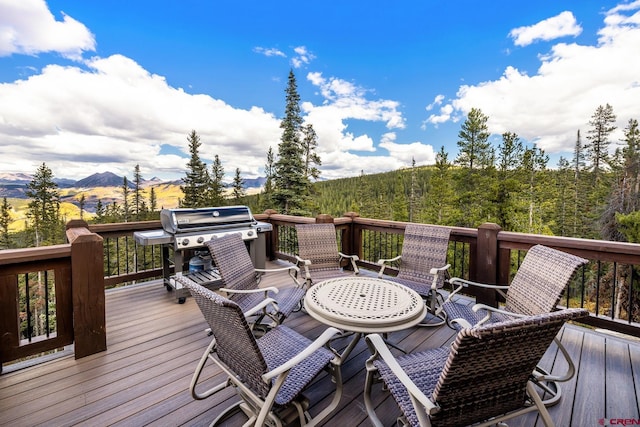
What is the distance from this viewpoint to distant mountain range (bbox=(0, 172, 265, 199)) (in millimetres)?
20336

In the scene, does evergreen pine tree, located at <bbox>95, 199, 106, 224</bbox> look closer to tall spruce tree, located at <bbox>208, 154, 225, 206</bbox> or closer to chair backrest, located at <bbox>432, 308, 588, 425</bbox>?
tall spruce tree, located at <bbox>208, 154, 225, 206</bbox>

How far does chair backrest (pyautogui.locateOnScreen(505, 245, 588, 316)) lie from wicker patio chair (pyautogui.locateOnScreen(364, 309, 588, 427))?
100 centimetres

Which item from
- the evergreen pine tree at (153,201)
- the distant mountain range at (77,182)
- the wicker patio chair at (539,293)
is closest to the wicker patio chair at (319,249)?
the wicker patio chair at (539,293)

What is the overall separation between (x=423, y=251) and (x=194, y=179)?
77.9 feet

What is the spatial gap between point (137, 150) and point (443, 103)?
22.9 m

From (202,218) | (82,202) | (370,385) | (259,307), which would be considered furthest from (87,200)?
(370,385)

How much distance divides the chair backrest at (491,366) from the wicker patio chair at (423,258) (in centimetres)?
187

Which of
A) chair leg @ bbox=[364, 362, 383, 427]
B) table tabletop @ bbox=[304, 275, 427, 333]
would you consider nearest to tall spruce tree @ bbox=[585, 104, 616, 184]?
table tabletop @ bbox=[304, 275, 427, 333]

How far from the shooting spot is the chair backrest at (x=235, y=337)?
1.31 m

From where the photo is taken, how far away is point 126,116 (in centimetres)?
942

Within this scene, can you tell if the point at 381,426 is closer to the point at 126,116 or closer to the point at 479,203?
the point at 126,116

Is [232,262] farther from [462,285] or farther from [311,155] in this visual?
[311,155]

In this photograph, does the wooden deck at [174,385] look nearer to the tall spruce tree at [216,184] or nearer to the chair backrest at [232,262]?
the chair backrest at [232,262]

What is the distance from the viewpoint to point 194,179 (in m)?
23.8
